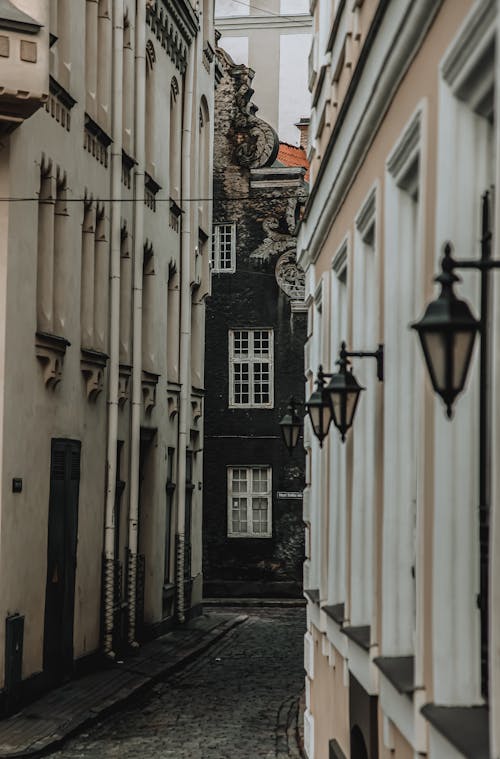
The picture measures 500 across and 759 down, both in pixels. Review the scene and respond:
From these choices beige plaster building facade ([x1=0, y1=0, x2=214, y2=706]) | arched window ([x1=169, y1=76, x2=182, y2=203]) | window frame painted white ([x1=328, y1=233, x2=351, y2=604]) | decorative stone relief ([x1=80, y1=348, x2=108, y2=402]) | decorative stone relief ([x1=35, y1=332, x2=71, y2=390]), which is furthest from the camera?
arched window ([x1=169, y1=76, x2=182, y2=203])

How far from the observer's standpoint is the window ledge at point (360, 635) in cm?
779

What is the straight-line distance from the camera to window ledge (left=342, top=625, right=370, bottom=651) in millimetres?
7788

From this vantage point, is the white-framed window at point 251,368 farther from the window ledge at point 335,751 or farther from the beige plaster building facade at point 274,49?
the window ledge at point 335,751

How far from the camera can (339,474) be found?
10.5 m

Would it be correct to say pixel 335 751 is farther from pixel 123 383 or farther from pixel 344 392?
pixel 123 383

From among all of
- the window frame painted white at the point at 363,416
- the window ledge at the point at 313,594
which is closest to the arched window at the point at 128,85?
the window ledge at the point at 313,594

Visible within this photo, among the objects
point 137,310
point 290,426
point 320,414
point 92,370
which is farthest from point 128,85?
point 320,414

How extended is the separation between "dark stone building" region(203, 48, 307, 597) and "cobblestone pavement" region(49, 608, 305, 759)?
40.5 feet

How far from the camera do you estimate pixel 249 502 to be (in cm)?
3484

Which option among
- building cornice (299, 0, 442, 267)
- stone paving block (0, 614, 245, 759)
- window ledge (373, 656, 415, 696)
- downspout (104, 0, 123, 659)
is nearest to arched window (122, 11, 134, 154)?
downspout (104, 0, 123, 659)

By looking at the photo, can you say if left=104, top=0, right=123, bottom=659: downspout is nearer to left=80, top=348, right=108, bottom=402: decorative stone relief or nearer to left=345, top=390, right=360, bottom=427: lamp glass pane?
left=80, top=348, right=108, bottom=402: decorative stone relief

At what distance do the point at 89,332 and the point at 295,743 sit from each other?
22.6 ft

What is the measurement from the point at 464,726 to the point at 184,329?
20.1 metres

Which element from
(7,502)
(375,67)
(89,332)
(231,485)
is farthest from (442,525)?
(231,485)
